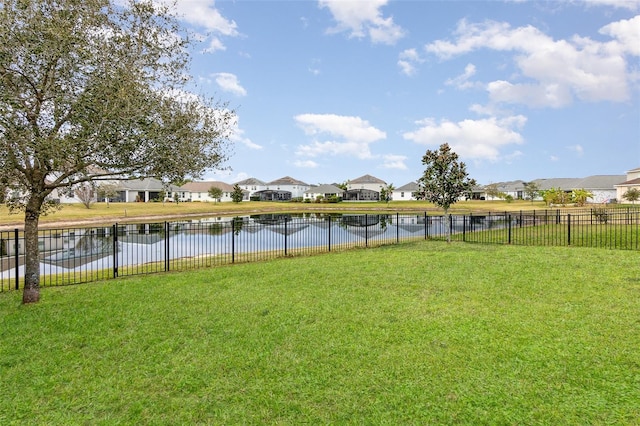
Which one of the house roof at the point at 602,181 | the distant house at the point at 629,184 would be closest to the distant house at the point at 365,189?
the house roof at the point at 602,181

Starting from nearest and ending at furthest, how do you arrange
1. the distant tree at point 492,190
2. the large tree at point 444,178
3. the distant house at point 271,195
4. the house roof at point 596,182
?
the large tree at point 444,178
the house roof at point 596,182
the distant tree at point 492,190
the distant house at point 271,195

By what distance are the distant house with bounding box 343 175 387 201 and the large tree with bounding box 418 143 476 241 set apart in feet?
244

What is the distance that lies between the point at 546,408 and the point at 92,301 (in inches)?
342

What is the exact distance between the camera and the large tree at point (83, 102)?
6262 millimetres

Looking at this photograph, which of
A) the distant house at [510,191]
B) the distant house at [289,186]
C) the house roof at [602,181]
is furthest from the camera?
the distant house at [289,186]

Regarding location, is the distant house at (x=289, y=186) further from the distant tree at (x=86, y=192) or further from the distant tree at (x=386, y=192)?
the distant tree at (x=86, y=192)

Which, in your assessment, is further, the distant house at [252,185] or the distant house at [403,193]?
the distant house at [252,185]

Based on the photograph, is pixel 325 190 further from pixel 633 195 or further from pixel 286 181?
pixel 633 195

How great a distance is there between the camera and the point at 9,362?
16.7 ft

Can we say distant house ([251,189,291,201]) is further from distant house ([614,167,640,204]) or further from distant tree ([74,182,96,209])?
distant house ([614,167,640,204])

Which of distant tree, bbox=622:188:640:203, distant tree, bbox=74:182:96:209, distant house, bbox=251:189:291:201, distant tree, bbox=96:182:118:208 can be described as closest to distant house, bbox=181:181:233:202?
distant house, bbox=251:189:291:201

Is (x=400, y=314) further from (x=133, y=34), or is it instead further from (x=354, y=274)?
(x=133, y=34)

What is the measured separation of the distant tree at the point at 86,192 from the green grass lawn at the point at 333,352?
8.73 ft

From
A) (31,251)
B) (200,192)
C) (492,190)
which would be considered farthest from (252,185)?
(31,251)
